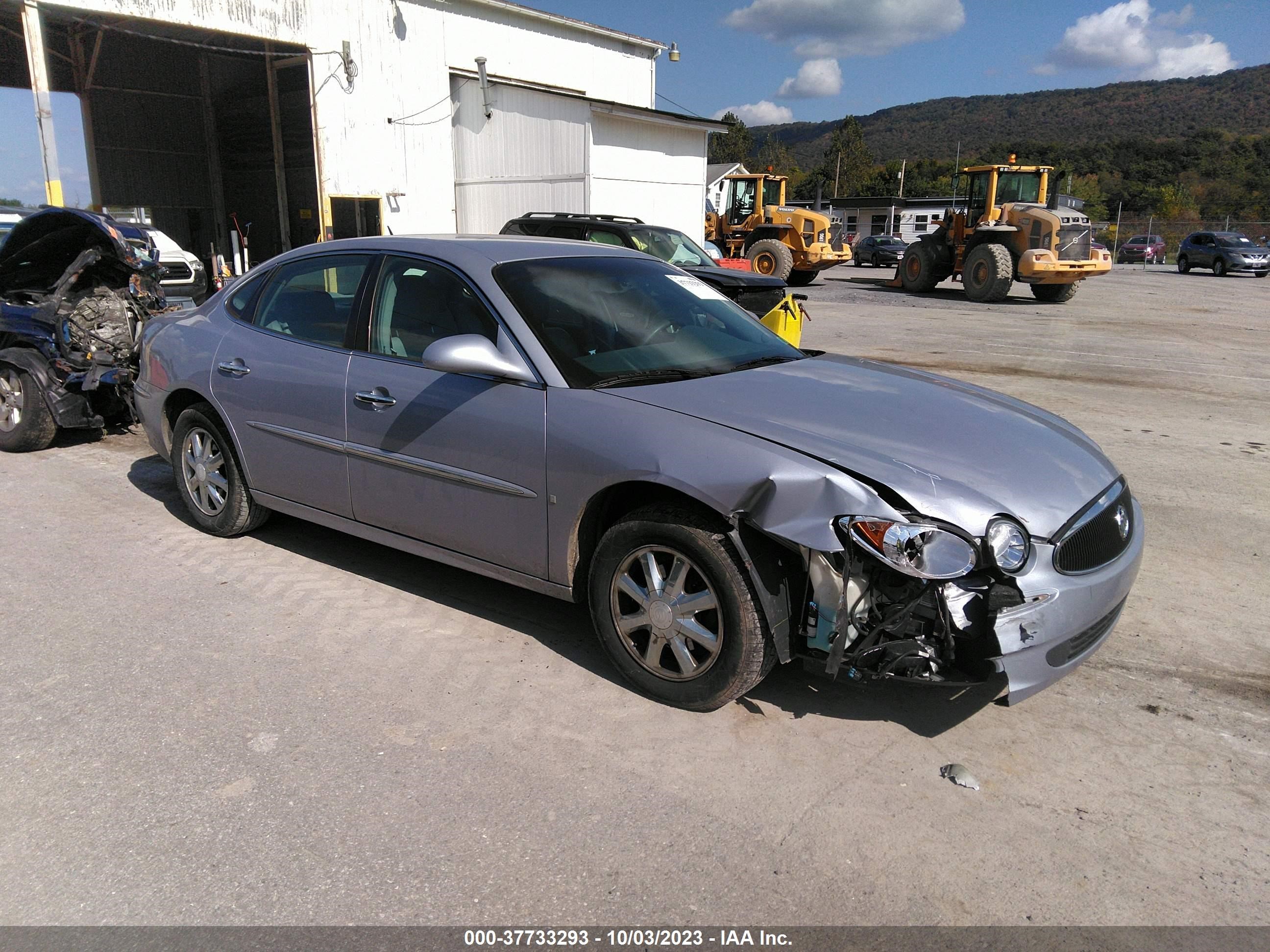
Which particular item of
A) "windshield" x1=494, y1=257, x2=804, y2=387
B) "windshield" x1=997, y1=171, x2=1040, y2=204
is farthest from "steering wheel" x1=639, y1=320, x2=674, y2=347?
"windshield" x1=997, y1=171, x2=1040, y2=204

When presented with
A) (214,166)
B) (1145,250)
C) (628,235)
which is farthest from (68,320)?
(1145,250)

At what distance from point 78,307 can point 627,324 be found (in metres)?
5.17

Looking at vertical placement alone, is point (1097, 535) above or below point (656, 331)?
below

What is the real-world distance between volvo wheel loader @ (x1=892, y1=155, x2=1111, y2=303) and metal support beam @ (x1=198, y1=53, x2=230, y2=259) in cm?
1923

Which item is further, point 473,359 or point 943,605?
point 473,359

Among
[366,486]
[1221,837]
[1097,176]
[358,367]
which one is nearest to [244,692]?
[366,486]

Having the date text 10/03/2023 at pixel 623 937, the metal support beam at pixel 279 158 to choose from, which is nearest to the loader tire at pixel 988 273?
the metal support beam at pixel 279 158

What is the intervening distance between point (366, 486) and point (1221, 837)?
3.43 m

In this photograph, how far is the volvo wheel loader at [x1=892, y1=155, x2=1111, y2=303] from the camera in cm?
2075

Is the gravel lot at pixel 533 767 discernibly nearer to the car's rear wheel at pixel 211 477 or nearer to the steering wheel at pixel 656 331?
the car's rear wheel at pixel 211 477

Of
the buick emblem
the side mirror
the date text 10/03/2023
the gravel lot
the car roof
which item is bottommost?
the date text 10/03/2023

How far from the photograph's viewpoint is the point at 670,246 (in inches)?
499

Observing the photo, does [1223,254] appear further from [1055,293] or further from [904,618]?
[904,618]

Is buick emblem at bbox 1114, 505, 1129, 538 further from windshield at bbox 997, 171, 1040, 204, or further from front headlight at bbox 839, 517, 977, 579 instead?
windshield at bbox 997, 171, 1040, 204
